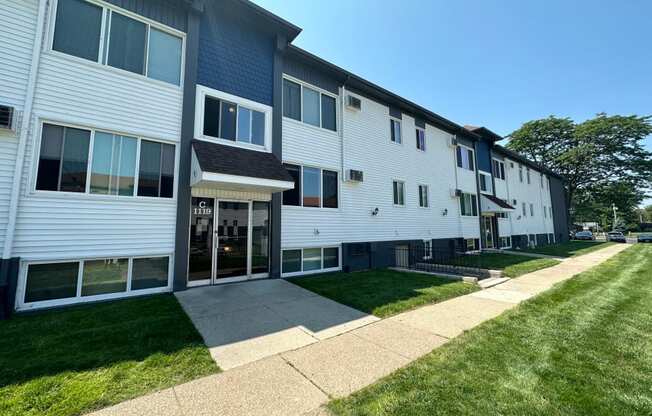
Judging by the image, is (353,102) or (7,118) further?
(353,102)

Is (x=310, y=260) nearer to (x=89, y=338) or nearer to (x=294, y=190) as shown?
(x=294, y=190)

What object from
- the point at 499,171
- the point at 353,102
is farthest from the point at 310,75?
the point at 499,171

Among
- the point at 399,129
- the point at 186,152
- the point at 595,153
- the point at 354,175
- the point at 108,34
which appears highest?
the point at 595,153

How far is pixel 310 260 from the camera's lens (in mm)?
9352

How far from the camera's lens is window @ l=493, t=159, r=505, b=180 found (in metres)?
19.9

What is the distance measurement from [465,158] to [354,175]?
1086 cm

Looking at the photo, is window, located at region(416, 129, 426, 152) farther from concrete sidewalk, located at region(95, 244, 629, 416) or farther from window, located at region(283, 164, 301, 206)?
concrete sidewalk, located at region(95, 244, 629, 416)

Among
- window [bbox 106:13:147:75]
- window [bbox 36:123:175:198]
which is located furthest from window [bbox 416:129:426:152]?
window [bbox 106:13:147:75]

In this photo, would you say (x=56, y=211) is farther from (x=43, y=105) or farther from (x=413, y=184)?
(x=413, y=184)

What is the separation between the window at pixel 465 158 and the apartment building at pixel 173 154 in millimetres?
7879

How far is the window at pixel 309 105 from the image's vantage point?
30.6 ft

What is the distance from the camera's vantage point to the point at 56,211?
5406mm

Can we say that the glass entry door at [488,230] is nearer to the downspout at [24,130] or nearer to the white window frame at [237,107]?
the white window frame at [237,107]

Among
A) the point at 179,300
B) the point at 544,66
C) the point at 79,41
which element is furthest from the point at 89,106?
the point at 544,66
